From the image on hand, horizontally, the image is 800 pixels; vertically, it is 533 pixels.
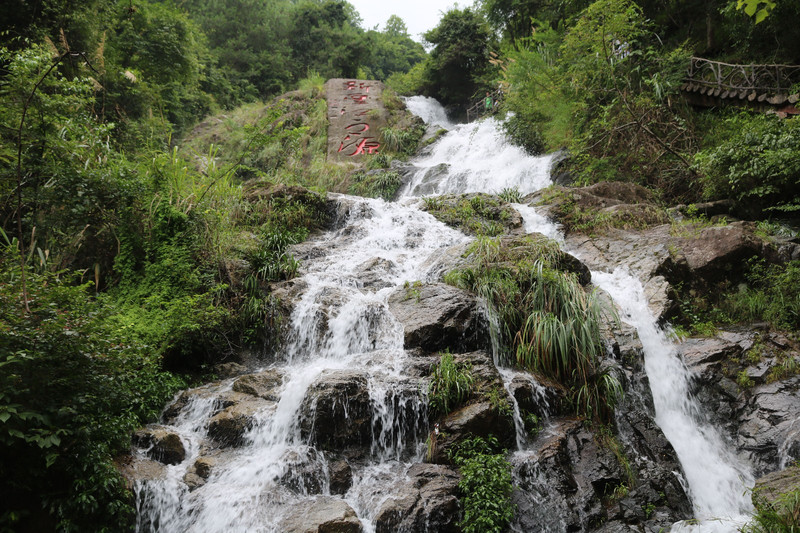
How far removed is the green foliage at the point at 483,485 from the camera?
11.4 feet

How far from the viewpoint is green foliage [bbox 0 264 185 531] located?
9.64 ft

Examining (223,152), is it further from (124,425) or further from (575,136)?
(124,425)

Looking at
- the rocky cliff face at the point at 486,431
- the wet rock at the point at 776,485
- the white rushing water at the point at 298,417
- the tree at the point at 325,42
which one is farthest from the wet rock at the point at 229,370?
the tree at the point at 325,42

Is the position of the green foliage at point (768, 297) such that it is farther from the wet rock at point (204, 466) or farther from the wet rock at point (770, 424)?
the wet rock at point (204, 466)

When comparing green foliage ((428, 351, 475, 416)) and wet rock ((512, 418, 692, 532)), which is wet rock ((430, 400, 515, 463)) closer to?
green foliage ((428, 351, 475, 416))

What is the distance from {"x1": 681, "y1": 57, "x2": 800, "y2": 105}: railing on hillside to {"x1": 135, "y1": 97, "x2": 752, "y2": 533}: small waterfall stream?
4829mm

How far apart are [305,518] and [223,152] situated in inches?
604

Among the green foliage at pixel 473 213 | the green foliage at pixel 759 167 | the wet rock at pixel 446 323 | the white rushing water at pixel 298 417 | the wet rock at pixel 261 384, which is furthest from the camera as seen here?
the green foliage at pixel 473 213

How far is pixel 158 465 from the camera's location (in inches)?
154

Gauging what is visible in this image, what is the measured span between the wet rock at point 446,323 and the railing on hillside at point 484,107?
1171 centimetres

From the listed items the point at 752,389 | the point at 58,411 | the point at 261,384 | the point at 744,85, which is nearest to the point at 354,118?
the point at 744,85

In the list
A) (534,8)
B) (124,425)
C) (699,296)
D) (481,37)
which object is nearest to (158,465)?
(124,425)

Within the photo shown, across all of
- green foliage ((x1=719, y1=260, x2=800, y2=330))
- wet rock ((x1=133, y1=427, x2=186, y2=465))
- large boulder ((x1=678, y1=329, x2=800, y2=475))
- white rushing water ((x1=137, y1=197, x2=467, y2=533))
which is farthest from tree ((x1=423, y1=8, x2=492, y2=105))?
wet rock ((x1=133, y1=427, x2=186, y2=465))

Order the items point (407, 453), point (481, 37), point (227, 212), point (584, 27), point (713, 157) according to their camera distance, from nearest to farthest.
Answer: point (407, 453), point (227, 212), point (713, 157), point (584, 27), point (481, 37)
